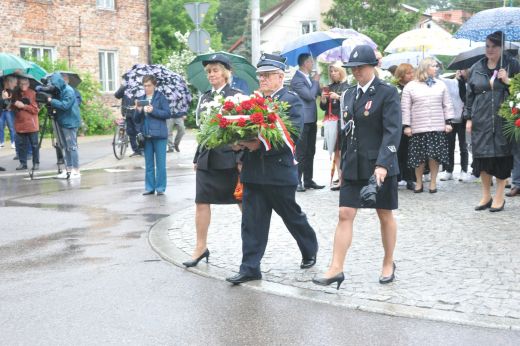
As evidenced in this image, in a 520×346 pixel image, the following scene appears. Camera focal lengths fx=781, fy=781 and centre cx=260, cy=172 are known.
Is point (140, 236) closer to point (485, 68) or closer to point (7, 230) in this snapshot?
point (7, 230)

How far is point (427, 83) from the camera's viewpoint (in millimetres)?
11461

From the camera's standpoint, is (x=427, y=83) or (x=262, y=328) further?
(x=427, y=83)

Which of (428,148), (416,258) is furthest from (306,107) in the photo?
(416,258)

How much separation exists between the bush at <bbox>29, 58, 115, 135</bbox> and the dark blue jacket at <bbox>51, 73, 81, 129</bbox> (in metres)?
12.0

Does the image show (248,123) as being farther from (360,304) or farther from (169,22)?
(169,22)

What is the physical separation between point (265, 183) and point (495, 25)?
4.89 m

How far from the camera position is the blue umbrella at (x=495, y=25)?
32.4 feet

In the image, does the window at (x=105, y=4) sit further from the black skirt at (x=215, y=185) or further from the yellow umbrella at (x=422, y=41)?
the black skirt at (x=215, y=185)

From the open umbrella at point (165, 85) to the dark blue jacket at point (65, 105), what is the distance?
7.75 ft

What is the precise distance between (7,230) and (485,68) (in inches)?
246

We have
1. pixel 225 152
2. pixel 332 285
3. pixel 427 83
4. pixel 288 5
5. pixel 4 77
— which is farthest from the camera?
pixel 288 5

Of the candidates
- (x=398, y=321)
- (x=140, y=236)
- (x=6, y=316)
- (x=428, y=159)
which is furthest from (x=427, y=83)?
(x=6, y=316)

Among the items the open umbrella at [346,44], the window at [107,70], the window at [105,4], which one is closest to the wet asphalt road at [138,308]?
the open umbrella at [346,44]

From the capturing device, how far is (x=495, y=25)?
9945 mm
